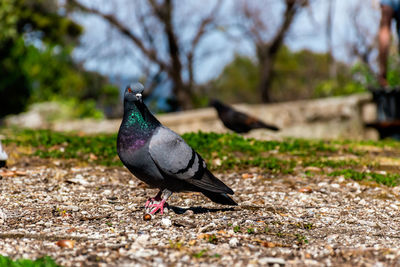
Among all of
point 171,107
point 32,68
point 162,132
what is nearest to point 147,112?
Result: point 162,132

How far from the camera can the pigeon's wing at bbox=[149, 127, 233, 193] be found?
3355 mm

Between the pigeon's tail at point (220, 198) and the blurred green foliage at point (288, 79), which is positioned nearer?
the pigeon's tail at point (220, 198)

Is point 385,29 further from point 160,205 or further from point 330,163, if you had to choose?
point 160,205

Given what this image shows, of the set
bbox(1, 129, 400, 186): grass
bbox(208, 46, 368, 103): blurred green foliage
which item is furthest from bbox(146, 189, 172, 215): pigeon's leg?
bbox(208, 46, 368, 103): blurred green foliage

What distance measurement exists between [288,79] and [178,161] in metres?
28.9

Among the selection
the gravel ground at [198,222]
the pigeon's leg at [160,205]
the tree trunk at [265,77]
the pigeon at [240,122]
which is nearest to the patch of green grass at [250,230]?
the gravel ground at [198,222]

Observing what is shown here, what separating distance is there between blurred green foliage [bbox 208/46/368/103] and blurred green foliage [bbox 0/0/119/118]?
640cm

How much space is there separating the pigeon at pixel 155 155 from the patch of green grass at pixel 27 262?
1.04m

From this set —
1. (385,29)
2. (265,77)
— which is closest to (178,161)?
(385,29)

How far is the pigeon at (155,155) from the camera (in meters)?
3.34

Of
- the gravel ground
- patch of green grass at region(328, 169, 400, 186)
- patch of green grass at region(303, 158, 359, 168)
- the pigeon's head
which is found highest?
the pigeon's head

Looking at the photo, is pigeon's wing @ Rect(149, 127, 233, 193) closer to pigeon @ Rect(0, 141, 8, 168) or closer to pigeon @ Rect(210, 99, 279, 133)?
pigeon @ Rect(0, 141, 8, 168)

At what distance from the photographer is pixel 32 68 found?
1470 centimetres

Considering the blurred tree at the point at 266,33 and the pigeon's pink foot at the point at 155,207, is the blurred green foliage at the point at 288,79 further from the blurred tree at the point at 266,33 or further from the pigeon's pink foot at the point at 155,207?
the pigeon's pink foot at the point at 155,207
